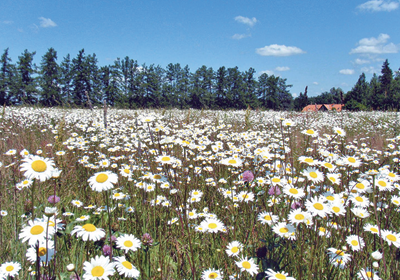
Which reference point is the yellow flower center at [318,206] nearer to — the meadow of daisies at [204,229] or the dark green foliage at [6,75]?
the meadow of daisies at [204,229]

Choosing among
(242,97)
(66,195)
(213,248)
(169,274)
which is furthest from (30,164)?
(242,97)

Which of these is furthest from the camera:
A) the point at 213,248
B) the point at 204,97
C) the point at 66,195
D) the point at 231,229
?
the point at 204,97

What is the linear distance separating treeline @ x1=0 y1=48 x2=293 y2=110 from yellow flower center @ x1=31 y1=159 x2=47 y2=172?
41703 mm

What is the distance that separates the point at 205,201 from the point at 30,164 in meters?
2.03

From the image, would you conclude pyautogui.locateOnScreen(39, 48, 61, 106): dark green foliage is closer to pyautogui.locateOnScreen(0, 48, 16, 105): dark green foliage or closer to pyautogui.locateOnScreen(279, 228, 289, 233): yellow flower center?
pyautogui.locateOnScreen(0, 48, 16, 105): dark green foliage

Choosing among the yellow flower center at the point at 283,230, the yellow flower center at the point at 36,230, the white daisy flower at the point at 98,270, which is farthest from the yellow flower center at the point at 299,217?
the yellow flower center at the point at 36,230

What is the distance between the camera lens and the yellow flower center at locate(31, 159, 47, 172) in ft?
3.47

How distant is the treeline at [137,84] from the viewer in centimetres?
4662

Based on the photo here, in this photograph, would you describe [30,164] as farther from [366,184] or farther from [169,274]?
[366,184]

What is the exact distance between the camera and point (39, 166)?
1.07m

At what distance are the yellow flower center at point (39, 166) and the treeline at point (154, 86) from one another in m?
39.8

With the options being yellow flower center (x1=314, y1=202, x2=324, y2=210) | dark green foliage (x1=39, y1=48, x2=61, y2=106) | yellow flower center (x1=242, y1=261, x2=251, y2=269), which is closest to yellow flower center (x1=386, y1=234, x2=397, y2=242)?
yellow flower center (x1=314, y1=202, x2=324, y2=210)

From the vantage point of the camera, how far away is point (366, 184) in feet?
5.49

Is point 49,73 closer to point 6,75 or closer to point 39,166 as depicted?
point 6,75
